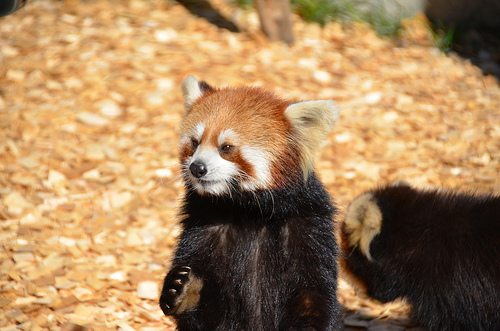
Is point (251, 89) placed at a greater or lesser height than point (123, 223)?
greater

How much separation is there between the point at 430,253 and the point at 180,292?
5.78 feet

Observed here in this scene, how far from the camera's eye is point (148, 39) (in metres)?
6.59

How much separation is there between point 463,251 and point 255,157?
5.46 ft

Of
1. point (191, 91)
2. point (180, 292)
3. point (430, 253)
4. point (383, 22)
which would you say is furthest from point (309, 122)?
point (383, 22)

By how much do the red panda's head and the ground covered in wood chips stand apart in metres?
1.49

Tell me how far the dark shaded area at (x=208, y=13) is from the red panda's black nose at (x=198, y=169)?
4.44 m

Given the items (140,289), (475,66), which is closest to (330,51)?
(475,66)

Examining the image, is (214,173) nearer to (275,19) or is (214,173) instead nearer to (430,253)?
(430,253)

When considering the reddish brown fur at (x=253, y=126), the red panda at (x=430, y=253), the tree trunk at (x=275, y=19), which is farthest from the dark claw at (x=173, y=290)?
the tree trunk at (x=275, y=19)

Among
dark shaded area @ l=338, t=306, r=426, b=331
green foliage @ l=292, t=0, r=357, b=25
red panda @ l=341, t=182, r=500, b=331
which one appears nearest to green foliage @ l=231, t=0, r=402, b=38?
green foliage @ l=292, t=0, r=357, b=25

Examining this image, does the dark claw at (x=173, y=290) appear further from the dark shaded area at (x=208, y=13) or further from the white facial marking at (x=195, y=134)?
the dark shaded area at (x=208, y=13)

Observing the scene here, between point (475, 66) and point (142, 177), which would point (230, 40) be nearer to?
point (142, 177)

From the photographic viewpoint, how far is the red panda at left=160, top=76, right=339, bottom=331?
2.95m

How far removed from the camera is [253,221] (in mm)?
3146
